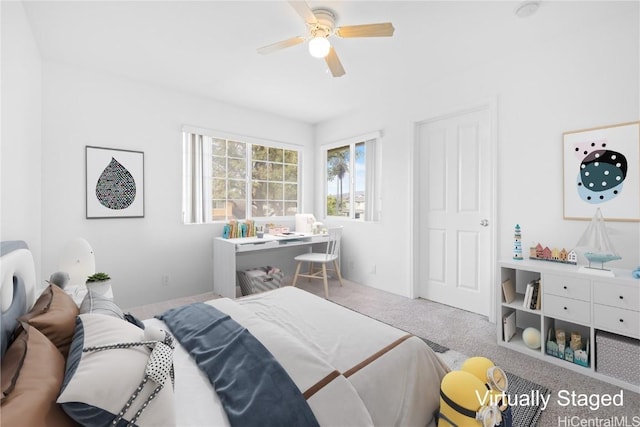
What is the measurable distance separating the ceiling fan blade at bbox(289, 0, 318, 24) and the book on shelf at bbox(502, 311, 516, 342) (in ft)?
8.77

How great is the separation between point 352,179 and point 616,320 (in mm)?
3077

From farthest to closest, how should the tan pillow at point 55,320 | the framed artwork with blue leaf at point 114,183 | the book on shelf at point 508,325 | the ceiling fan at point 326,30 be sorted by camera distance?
1. the framed artwork with blue leaf at point 114,183
2. the book on shelf at point 508,325
3. the ceiling fan at point 326,30
4. the tan pillow at point 55,320

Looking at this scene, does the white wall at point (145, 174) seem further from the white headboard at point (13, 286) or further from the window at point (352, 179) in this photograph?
the white headboard at point (13, 286)

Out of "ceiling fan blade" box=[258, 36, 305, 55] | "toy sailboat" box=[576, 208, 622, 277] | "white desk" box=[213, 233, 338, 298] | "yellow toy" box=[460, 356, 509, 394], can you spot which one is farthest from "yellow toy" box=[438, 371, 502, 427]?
"white desk" box=[213, 233, 338, 298]

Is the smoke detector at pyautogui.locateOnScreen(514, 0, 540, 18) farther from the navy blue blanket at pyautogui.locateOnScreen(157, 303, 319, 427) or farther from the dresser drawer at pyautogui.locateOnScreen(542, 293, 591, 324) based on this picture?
the navy blue blanket at pyautogui.locateOnScreen(157, 303, 319, 427)

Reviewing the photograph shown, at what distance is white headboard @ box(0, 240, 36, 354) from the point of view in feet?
3.32

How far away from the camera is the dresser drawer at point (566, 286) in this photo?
6.64ft

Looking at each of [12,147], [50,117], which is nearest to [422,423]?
[12,147]

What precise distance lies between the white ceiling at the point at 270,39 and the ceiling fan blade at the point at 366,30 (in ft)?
0.63

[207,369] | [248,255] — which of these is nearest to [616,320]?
[207,369]

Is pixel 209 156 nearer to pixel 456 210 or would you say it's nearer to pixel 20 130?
pixel 20 130

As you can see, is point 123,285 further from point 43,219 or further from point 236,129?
point 236,129

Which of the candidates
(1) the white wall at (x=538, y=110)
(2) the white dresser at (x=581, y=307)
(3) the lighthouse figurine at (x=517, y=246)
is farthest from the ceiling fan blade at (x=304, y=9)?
(2) the white dresser at (x=581, y=307)

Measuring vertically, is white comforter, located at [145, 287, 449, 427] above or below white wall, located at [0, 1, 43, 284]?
below
